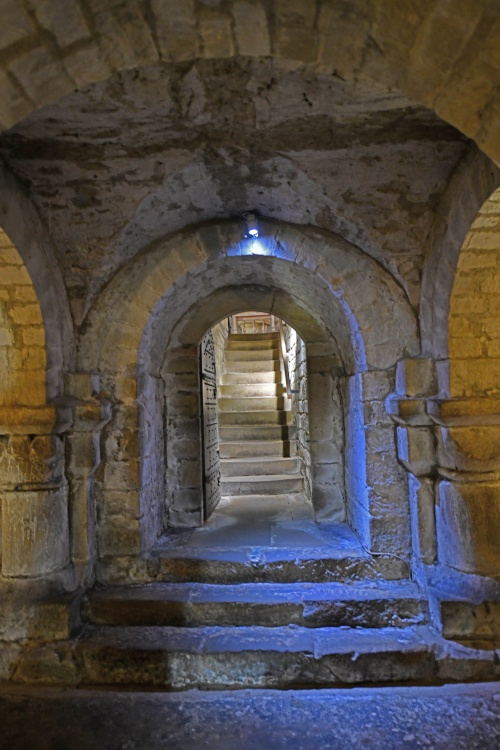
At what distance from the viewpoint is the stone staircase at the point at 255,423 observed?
5.90m

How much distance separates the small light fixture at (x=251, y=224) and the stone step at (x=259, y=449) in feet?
13.8

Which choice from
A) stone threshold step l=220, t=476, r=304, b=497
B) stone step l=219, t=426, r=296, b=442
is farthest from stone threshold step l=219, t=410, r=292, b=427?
stone threshold step l=220, t=476, r=304, b=497

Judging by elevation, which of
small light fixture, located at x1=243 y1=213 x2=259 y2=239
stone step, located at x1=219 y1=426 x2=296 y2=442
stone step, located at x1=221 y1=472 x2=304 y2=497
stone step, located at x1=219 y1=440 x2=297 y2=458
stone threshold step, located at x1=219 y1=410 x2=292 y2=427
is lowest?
stone step, located at x1=221 y1=472 x2=304 y2=497

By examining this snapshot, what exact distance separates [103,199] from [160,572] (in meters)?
2.67

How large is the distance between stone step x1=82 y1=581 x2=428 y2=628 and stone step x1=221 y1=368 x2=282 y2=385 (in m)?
5.79

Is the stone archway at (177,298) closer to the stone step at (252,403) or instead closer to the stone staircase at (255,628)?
the stone staircase at (255,628)

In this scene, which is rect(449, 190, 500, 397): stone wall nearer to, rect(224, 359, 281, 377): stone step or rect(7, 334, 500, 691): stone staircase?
rect(7, 334, 500, 691): stone staircase

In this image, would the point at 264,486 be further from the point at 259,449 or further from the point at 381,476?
the point at 381,476

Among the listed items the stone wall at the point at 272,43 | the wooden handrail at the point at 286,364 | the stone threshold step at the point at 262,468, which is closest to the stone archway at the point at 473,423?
the stone wall at the point at 272,43

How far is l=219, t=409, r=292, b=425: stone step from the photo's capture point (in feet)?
25.1

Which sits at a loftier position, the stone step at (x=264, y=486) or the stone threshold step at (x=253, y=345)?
the stone threshold step at (x=253, y=345)

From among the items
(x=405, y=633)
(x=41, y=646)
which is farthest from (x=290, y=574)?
(x=41, y=646)

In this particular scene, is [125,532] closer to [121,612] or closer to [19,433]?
[121,612]

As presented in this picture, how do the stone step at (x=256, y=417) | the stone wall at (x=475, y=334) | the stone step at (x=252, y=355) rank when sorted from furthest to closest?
the stone step at (x=252, y=355), the stone step at (x=256, y=417), the stone wall at (x=475, y=334)
